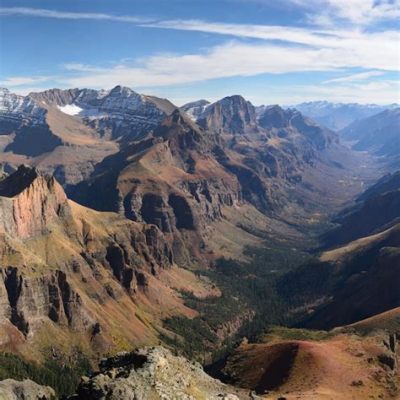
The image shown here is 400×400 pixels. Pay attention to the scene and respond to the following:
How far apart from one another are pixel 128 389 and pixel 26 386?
348 feet

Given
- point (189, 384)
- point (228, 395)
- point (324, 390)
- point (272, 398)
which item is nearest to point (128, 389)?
point (189, 384)

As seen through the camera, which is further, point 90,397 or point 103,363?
point 103,363

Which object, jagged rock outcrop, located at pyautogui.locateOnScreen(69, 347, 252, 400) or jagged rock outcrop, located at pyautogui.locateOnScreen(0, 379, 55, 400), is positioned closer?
jagged rock outcrop, located at pyautogui.locateOnScreen(69, 347, 252, 400)

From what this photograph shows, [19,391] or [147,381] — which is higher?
[147,381]

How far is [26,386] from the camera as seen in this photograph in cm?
19712

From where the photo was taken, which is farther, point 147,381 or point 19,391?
point 19,391

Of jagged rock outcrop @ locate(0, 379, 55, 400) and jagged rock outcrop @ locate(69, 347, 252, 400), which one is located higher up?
jagged rock outcrop @ locate(69, 347, 252, 400)

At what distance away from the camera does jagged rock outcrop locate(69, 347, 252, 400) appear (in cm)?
10719

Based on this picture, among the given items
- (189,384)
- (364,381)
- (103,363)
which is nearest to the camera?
(189,384)

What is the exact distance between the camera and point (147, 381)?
11188cm

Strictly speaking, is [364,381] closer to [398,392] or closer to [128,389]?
[398,392]

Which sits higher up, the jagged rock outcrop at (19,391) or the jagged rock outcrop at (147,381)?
the jagged rock outcrop at (147,381)

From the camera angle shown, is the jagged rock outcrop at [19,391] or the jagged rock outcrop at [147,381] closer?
the jagged rock outcrop at [147,381]

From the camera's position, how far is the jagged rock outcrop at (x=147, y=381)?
107 meters
